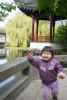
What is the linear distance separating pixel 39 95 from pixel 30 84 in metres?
1.05

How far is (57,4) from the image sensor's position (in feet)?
21.9

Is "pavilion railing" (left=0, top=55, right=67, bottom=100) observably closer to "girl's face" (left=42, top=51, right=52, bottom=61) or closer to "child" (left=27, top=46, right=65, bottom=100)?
"child" (left=27, top=46, right=65, bottom=100)

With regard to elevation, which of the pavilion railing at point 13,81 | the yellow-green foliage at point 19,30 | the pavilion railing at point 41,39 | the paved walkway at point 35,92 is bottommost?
the paved walkway at point 35,92

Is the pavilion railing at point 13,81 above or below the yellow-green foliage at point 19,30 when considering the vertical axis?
below

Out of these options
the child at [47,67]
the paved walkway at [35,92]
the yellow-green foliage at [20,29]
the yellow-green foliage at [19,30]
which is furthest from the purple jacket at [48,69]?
the yellow-green foliage at [19,30]

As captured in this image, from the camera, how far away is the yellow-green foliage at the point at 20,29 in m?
30.1

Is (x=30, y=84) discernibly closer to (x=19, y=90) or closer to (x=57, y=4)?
(x=19, y=90)

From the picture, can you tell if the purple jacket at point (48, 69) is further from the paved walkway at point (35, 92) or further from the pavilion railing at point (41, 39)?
the pavilion railing at point (41, 39)

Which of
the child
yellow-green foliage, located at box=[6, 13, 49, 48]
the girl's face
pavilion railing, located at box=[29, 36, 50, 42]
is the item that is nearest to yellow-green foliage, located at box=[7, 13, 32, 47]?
yellow-green foliage, located at box=[6, 13, 49, 48]

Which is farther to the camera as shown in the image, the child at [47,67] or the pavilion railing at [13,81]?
the pavilion railing at [13,81]

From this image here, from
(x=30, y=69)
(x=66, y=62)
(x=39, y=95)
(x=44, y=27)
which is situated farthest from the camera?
(x=44, y=27)

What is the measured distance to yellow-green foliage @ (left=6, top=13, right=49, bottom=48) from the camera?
1186 inches

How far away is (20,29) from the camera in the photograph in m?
31.5

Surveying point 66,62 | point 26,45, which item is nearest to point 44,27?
point 26,45
